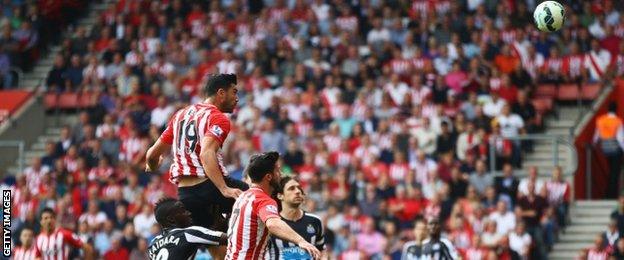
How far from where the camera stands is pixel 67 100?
3170 centimetres

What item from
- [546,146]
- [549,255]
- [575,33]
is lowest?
[549,255]

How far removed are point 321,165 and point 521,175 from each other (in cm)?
323

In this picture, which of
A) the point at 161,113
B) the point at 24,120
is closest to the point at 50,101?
the point at 24,120

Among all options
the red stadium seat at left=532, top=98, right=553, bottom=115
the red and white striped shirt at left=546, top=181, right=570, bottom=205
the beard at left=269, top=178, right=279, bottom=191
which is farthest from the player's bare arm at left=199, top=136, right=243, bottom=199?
the red stadium seat at left=532, top=98, right=553, bottom=115

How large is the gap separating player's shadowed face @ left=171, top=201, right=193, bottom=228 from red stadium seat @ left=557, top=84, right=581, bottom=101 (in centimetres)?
1456

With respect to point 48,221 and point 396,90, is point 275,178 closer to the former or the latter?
point 48,221

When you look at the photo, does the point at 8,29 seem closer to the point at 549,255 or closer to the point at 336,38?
the point at 336,38

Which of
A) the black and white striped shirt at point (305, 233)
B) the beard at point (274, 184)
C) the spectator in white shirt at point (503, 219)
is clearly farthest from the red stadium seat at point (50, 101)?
the beard at point (274, 184)

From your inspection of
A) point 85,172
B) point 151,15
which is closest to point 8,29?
point 151,15

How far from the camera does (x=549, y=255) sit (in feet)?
82.7

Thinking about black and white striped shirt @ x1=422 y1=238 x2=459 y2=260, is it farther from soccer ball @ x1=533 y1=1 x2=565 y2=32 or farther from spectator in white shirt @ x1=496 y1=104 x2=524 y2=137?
spectator in white shirt @ x1=496 y1=104 x2=524 y2=137

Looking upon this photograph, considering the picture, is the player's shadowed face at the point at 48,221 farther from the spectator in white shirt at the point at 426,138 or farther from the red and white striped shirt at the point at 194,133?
the spectator in white shirt at the point at 426,138

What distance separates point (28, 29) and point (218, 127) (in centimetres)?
2020

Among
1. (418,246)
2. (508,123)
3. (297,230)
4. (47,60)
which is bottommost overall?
(418,246)
